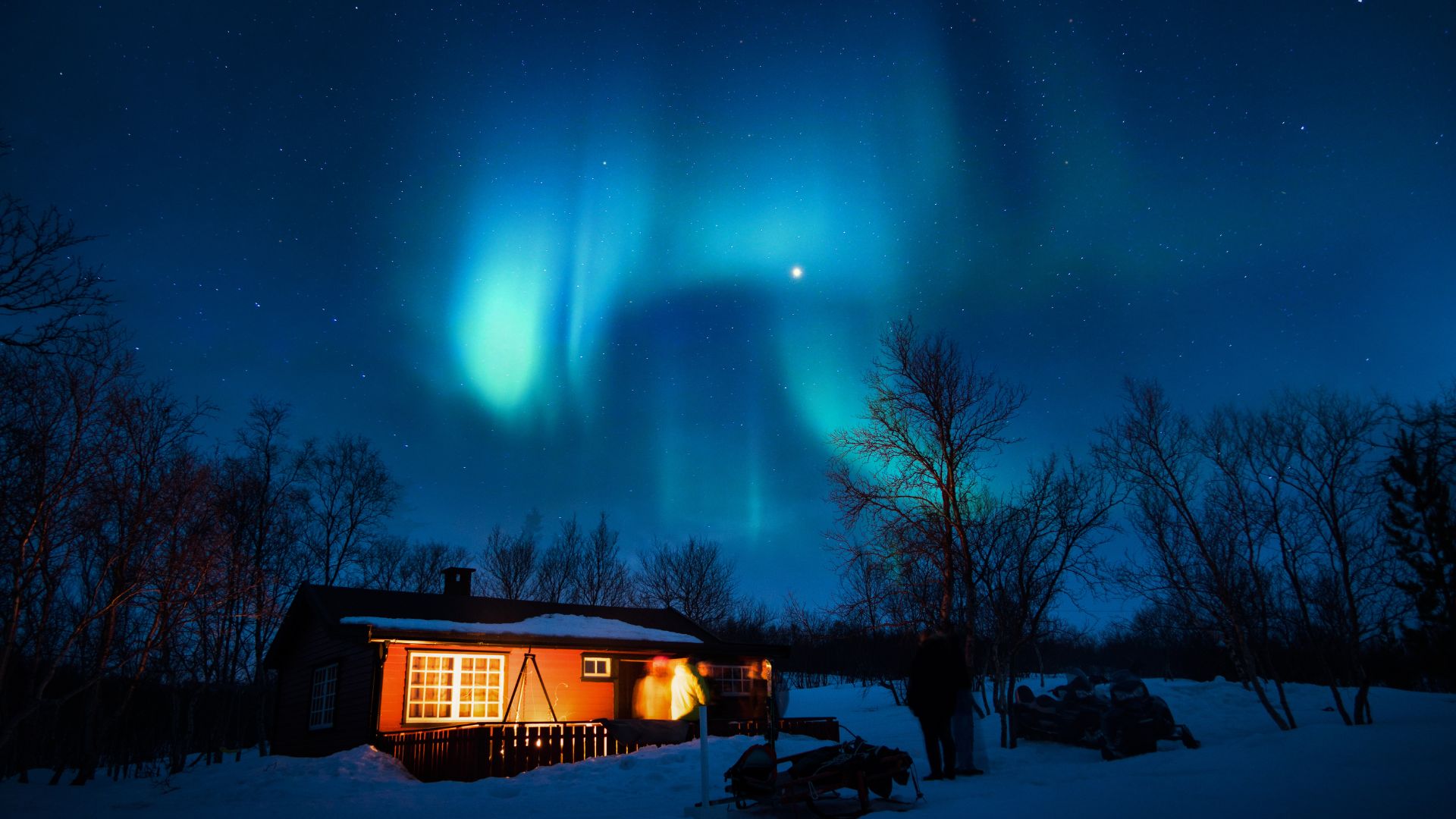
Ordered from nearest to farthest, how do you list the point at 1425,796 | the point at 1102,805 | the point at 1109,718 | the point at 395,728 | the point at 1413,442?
1. the point at 1425,796
2. the point at 1102,805
3. the point at 1413,442
4. the point at 1109,718
5. the point at 395,728

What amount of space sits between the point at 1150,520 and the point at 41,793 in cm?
2840

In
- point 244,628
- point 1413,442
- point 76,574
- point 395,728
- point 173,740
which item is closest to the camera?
point 1413,442

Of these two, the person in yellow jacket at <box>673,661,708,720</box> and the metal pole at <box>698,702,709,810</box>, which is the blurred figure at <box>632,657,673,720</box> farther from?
the metal pole at <box>698,702,709,810</box>

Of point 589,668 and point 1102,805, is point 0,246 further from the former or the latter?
point 589,668

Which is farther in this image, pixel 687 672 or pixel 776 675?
pixel 776 675

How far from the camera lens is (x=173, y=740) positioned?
32094 mm

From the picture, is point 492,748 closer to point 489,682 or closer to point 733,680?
point 489,682

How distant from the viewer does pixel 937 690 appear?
10719 mm

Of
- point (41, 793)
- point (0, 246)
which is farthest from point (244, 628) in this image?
point (0, 246)

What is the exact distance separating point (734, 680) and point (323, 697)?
11881 millimetres

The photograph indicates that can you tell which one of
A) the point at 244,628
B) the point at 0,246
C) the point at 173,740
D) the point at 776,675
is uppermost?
the point at 0,246

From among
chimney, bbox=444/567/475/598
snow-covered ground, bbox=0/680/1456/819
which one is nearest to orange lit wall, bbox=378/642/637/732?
snow-covered ground, bbox=0/680/1456/819

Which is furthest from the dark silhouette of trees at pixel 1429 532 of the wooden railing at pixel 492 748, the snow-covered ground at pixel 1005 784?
the wooden railing at pixel 492 748

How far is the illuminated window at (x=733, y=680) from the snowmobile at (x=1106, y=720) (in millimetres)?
8351
